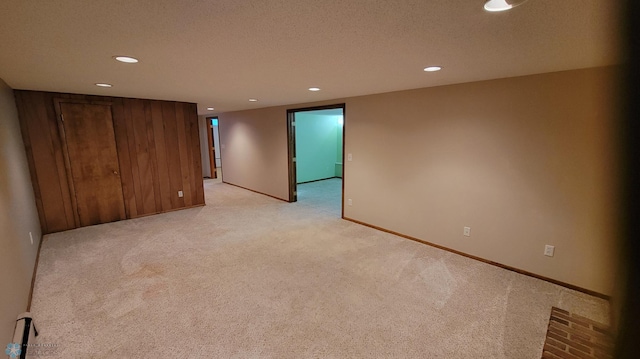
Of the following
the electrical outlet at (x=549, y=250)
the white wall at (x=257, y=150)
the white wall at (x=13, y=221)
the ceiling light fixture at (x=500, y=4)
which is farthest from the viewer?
the white wall at (x=257, y=150)

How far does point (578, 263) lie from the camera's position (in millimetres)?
2578

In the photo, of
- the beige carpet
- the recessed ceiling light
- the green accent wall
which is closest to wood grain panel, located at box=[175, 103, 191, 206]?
the beige carpet

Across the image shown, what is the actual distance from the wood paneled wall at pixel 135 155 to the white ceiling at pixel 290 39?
4.15 feet

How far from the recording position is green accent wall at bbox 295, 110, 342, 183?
7.61m

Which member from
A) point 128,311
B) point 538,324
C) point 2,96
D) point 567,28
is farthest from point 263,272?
point 2,96

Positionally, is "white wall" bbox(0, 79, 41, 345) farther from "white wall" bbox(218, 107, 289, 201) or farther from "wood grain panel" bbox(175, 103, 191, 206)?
"white wall" bbox(218, 107, 289, 201)

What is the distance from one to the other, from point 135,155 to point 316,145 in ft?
14.9

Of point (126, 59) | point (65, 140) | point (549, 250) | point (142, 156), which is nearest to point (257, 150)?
point (142, 156)

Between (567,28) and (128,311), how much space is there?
354 cm

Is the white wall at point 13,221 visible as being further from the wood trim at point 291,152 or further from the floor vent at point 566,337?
the wood trim at point 291,152

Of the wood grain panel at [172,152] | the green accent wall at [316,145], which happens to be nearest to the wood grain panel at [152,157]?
the wood grain panel at [172,152]

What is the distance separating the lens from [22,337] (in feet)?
5.88

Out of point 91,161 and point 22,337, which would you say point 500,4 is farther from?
point 91,161

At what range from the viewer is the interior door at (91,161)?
3.98 metres
